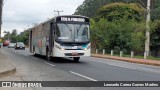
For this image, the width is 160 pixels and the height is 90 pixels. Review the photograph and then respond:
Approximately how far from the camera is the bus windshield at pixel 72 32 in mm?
25141

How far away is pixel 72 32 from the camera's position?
25.3 m

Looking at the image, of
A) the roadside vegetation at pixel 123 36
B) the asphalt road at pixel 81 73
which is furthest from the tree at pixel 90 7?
the asphalt road at pixel 81 73

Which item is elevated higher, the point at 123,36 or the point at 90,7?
the point at 90,7

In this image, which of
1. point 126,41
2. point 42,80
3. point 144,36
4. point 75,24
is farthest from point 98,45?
point 42,80

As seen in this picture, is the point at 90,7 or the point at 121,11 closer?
the point at 121,11

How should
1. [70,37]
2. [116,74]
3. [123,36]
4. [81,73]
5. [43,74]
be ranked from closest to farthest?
1. [43,74]
2. [116,74]
3. [81,73]
4. [70,37]
5. [123,36]

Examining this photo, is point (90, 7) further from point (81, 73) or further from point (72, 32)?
point (81, 73)

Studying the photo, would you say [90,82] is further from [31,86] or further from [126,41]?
[126,41]

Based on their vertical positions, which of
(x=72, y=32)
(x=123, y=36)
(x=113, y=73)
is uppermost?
(x=72, y=32)

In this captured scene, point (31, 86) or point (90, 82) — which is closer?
point (31, 86)

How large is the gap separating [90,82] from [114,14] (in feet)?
206

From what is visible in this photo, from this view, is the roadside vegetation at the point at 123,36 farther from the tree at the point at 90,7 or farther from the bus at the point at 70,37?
the tree at the point at 90,7

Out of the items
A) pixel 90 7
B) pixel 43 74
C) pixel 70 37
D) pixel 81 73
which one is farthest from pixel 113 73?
pixel 90 7

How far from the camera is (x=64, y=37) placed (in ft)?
82.5
